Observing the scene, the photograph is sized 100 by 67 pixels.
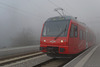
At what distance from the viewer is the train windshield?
7.38 meters

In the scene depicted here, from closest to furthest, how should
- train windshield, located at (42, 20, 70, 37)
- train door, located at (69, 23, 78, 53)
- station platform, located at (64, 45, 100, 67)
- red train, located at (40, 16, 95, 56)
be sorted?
1. station platform, located at (64, 45, 100, 67)
2. red train, located at (40, 16, 95, 56)
3. train door, located at (69, 23, 78, 53)
4. train windshield, located at (42, 20, 70, 37)

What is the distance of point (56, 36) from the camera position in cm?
727

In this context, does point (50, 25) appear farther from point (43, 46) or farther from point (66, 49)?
point (66, 49)

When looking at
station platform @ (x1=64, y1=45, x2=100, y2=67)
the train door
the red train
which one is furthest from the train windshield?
station platform @ (x1=64, y1=45, x2=100, y2=67)

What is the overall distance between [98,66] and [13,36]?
26.3 metres

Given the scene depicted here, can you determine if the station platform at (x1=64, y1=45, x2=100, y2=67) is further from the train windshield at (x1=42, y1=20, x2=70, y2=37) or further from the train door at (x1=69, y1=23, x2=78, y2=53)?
the train windshield at (x1=42, y1=20, x2=70, y2=37)

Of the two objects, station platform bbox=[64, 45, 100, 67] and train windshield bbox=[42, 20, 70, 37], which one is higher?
train windshield bbox=[42, 20, 70, 37]

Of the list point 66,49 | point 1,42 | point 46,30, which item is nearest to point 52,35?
Answer: point 46,30

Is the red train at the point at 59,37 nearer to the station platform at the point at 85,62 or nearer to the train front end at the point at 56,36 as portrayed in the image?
A: the train front end at the point at 56,36

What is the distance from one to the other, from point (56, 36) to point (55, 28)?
25.2 inches

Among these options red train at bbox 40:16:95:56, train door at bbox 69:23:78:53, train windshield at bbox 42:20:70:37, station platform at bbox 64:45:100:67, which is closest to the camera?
station platform at bbox 64:45:100:67

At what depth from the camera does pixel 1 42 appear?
22969 mm

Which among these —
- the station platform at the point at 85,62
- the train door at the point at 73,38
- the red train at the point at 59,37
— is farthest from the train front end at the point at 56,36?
the station platform at the point at 85,62

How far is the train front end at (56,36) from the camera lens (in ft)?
22.8
